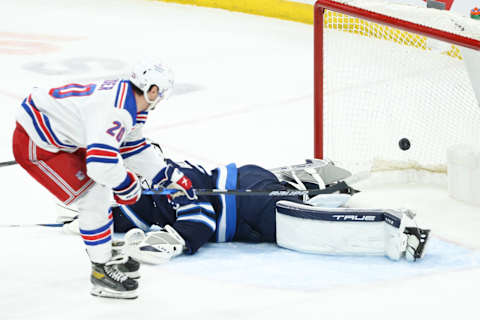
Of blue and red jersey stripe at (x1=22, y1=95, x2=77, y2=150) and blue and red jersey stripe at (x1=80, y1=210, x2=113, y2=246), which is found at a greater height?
blue and red jersey stripe at (x1=22, y1=95, x2=77, y2=150)

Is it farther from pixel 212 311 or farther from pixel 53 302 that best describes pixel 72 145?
pixel 212 311

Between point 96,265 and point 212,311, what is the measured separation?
1.27 ft

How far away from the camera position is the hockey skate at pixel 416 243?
2660mm

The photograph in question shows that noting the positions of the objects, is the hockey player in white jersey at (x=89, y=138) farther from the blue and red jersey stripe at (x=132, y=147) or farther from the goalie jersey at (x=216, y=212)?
the goalie jersey at (x=216, y=212)

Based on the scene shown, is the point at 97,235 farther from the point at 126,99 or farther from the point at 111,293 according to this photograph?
the point at 126,99

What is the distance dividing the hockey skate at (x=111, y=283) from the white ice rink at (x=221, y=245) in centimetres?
3

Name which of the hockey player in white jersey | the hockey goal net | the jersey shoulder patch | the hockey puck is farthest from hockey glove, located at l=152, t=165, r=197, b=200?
the hockey puck

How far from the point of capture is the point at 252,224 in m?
2.88

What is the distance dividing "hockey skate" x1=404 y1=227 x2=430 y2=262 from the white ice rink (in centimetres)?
5

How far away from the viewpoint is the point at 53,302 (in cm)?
234

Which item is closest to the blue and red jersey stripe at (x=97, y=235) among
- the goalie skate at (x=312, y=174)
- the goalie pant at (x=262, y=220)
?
the goalie pant at (x=262, y=220)

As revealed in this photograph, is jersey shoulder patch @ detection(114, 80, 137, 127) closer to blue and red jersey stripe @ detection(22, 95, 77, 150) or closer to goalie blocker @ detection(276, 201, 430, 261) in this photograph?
blue and red jersey stripe @ detection(22, 95, 77, 150)

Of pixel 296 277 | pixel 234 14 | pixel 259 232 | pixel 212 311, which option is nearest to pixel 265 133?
pixel 259 232

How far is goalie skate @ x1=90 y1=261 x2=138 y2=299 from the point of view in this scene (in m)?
2.38
